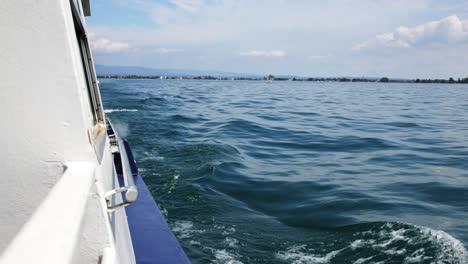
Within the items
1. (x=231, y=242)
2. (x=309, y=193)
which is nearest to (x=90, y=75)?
(x=231, y=242)

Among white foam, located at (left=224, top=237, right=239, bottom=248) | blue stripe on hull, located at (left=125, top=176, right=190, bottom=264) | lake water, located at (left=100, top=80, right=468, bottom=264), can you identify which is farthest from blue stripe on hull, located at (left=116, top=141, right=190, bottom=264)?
white foam, located at (left=224, top=237, right=239, bottom=248)

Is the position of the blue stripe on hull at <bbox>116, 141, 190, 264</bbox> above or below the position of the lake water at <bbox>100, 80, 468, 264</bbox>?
above

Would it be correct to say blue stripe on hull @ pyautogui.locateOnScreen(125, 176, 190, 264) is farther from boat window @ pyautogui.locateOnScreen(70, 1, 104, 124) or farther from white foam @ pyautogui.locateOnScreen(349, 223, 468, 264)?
white foam @ pyautogui.locateOnScreen(349, 223, 468, 264)

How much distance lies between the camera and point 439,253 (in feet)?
14.6

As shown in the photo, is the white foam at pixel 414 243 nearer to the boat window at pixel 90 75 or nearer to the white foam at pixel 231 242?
the white foam at pixel 231 242

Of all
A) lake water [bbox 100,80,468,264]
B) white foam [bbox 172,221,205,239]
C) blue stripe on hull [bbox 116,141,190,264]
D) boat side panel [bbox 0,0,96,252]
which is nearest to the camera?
boat side panel [bbox 0,0,96,252]

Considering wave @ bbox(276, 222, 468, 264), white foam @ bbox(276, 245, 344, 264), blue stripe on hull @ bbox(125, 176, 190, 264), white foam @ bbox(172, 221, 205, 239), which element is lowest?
white foam @ bbox(276, 245, 344, 264)

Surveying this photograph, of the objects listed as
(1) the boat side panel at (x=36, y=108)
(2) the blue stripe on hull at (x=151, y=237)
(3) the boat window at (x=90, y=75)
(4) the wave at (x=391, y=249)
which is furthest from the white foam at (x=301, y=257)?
(1) the boat side panel at (x=36, y=108)

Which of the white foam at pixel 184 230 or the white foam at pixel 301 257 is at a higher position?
the white foam at pixel 184 230

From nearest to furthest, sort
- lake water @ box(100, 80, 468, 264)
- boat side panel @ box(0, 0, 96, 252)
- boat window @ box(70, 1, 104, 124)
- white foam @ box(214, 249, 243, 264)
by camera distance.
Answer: boat side panel @ box(0, 0, 96, 252) → boat window @ box(70, 1, 104, 124) → white foam @ box(214, 249, 243, 264) → lake water @ box(100, 80, 468, 264)

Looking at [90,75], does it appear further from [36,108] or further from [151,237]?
[36,108]

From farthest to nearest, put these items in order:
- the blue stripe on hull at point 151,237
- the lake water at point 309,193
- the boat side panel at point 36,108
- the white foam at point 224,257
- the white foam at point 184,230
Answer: the white foam at point 184,230, the lake water at point 309,193, the white foam at point 224,257, the blue stripe on hull at point 151,237, the boat side panel at point 36,108

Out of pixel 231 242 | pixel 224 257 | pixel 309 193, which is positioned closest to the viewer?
pixel 224 257

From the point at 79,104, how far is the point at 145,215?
263cm
